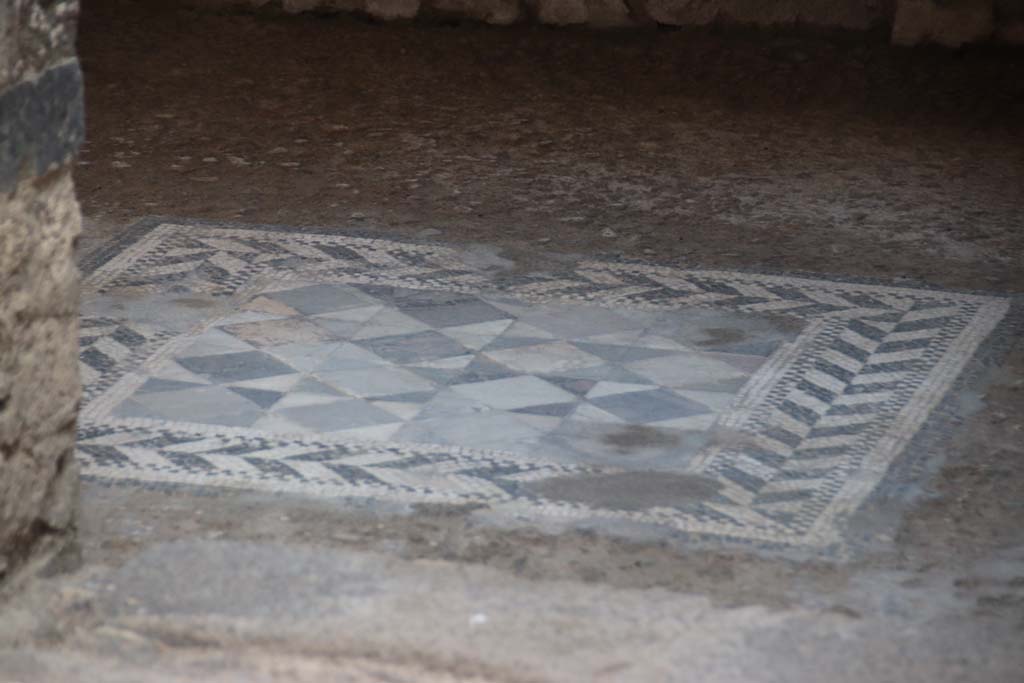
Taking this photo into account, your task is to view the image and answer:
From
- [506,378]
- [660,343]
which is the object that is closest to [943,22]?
[660,343]

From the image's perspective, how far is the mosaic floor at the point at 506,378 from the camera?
328 cm

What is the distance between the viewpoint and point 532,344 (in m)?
4.04

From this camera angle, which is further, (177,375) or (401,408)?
(177,375)

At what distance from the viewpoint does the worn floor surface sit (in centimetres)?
252

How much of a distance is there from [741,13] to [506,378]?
350 centimetres

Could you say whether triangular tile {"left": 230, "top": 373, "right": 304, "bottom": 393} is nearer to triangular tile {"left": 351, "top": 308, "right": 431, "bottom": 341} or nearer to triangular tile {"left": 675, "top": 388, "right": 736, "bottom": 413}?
triangular tile {"left": 351, "top": 308, "right": 431, "bottom": 341}

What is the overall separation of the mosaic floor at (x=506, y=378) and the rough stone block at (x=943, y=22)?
8.38 ft

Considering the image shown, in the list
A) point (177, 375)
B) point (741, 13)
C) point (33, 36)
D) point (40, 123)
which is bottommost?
point (177, 375)

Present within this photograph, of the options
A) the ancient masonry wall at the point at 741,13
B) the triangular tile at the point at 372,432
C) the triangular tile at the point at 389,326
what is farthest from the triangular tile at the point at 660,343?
the ancient masonry wall at the point at 741,13

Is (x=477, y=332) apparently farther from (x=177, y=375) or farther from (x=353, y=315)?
(x=177, y=375)

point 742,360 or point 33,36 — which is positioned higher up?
point 33,36

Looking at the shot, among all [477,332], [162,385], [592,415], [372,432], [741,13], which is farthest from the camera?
[741,13]

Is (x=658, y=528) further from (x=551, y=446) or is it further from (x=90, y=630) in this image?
(x=90, y=630)

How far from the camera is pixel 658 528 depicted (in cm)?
308
